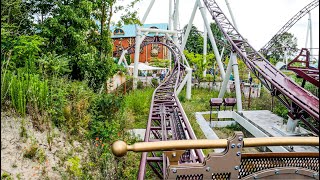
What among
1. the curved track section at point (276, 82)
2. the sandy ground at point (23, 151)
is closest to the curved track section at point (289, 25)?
the curved track section at point (276, 82)

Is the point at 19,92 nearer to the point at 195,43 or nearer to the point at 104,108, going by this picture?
the point at 104,108

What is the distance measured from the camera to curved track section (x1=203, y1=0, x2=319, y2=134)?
19.7ft

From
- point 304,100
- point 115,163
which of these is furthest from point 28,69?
point 304,100

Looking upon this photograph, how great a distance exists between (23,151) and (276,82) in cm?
612

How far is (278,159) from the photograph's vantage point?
1450mm

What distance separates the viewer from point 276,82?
7.10 meters

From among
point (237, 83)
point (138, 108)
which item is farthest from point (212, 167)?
point (237, 83)

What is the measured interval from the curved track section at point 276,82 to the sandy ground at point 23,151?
3856mm

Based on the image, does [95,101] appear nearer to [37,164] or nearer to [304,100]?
[37,164]

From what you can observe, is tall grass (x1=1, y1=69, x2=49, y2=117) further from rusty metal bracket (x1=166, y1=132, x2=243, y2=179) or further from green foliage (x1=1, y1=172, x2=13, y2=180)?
rusty metal bracket (x1=166, y1=132, x2=243, y2=179)

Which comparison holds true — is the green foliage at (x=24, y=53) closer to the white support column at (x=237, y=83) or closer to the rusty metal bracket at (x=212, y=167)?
the rusty metal bracket at (x=212, y=167)

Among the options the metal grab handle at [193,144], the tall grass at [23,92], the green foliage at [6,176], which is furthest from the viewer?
the tall grass at [23,92]

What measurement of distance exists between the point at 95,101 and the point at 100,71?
169cm

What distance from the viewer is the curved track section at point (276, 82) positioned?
19.7 ft
